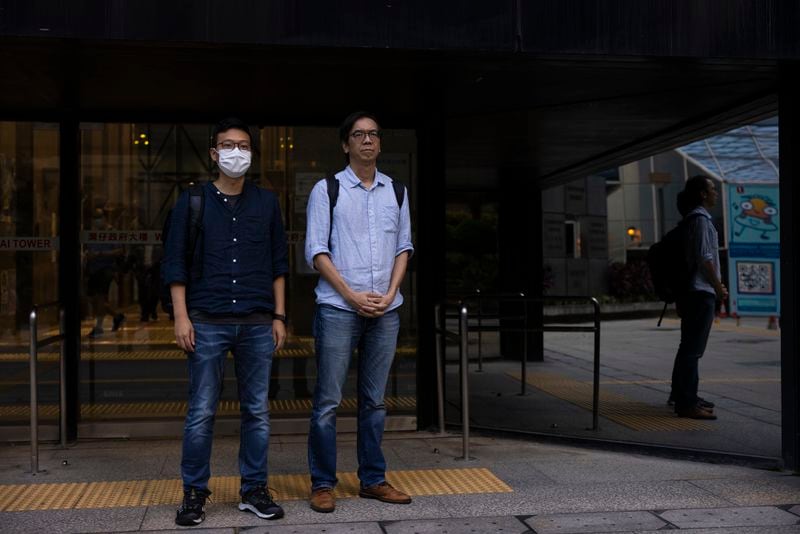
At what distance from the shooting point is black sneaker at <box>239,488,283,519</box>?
4.24 m

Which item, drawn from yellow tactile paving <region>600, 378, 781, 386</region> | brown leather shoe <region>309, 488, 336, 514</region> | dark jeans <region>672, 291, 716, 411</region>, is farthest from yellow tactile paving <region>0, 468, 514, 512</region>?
Result: yellow tactile paving <region>600, 378, 781, 386</region>

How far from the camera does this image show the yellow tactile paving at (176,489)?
4.59m

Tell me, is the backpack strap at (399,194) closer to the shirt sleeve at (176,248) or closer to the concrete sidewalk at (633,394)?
the shirt sleeve at (176,248)

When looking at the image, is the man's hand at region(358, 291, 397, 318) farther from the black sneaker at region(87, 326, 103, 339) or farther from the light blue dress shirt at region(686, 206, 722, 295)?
the light blue dress shirt at region(686, 206, 722, 295)

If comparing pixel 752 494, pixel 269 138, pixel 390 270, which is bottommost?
pixel 752 494

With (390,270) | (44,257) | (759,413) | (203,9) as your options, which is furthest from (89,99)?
(759,413)

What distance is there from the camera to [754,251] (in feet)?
53.7

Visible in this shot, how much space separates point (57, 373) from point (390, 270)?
3038 mm

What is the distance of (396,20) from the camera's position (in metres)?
4.68

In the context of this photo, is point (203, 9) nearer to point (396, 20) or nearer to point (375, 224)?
point (396, 20)

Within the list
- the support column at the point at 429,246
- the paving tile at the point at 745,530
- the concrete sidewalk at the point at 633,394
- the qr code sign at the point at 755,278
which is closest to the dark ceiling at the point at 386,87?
the support column at the point at 429,246

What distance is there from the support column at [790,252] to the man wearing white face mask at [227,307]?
2983mm

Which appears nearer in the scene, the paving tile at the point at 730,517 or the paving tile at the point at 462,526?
the paving tile at the point at 462,526

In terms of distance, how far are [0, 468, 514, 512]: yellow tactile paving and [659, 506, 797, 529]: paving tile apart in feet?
3.00
